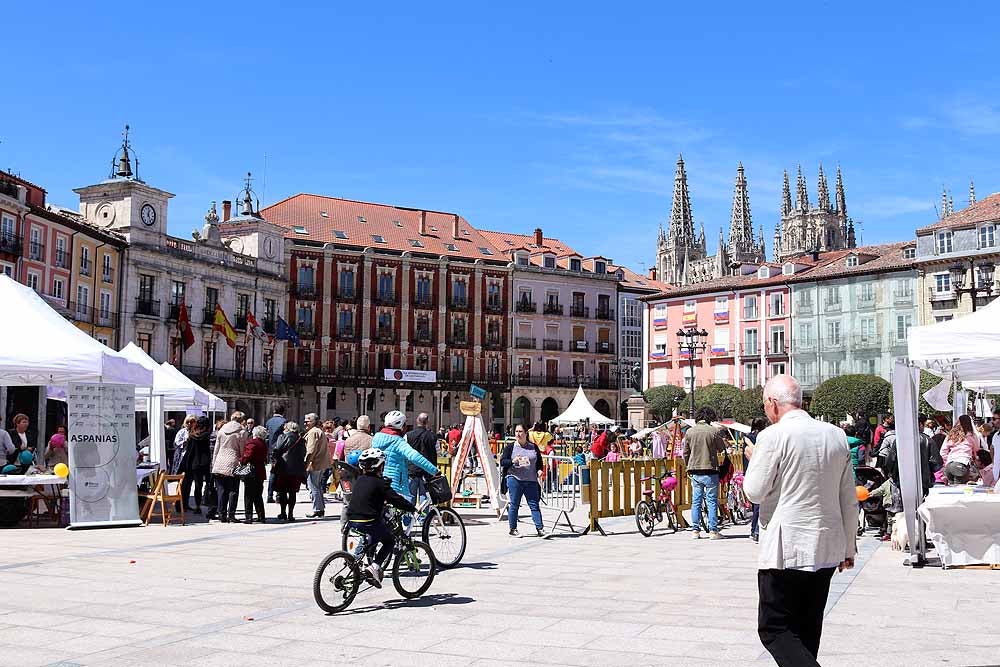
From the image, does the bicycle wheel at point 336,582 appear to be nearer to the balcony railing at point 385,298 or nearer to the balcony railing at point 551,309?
the balcony railing at point 385,298

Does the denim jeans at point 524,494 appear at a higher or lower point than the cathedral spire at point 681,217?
lower

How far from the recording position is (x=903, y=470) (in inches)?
456

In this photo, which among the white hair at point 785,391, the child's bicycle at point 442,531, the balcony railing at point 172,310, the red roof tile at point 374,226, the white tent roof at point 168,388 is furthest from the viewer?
the red roof tile at point 374,226

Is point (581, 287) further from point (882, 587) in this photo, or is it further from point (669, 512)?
point (882, 587)

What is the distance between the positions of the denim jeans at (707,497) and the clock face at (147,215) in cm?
4485

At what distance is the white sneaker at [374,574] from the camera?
8711mm

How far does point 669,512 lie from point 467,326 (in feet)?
185

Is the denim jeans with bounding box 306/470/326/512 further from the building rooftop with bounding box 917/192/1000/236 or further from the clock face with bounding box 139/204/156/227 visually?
the building rooftop with bounding box 917/192/1000/236

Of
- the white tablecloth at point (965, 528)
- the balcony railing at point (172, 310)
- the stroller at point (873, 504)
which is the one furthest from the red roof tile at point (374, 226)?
the white tablecloth at point (965, 528)

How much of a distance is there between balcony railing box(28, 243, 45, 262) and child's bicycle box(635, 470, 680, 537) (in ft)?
118

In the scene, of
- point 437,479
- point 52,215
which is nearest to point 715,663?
point 437,479

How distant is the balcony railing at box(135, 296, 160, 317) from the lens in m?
53.2

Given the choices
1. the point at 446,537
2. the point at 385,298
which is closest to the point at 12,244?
the point at 385,298

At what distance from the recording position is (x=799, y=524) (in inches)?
196
